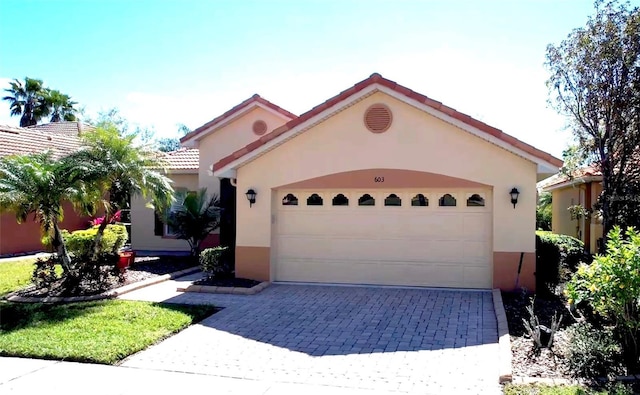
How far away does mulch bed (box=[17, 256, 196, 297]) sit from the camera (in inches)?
455

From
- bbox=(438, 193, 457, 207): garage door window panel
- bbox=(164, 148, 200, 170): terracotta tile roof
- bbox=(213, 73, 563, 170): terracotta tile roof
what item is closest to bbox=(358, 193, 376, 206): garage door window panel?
bbox=(438, 193, 457, 207): garage door window panel

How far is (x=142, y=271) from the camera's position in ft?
48.4

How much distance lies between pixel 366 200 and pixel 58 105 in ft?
110

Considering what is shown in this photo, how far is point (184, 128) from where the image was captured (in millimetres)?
74250

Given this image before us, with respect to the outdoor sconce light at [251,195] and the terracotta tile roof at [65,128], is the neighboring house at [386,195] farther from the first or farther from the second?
the terracotta tile roof at [65,128]

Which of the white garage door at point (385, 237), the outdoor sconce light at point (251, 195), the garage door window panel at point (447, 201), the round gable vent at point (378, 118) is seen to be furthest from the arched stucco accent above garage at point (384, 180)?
the round gable vent at point (378, 118)

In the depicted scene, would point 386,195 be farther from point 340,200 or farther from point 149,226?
point 149,226

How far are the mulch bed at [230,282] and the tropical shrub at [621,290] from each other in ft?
25.7

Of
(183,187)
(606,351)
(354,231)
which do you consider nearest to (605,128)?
(354,231)

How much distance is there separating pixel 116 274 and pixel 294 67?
8127 mm

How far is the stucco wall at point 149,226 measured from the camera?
821 inches

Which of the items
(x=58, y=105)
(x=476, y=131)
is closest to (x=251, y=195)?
(x=476, y=131)

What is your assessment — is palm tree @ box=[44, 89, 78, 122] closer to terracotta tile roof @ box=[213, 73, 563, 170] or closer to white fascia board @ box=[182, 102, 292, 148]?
white fascia board @ box=[182, 102, 292, 148]

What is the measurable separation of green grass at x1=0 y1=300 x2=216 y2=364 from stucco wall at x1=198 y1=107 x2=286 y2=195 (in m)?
9.06
